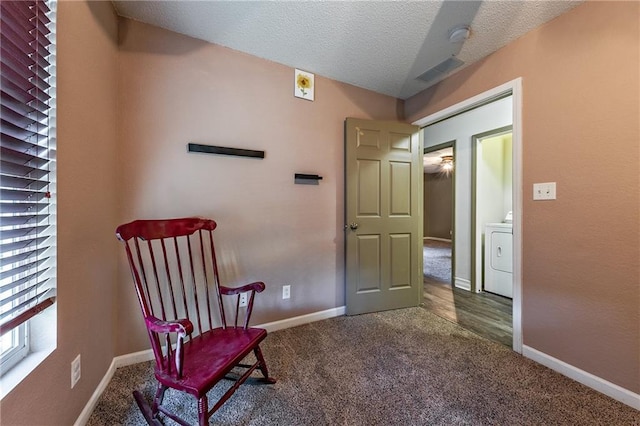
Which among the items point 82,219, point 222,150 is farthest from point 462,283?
point 82,219

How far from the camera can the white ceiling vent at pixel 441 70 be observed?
2146 mm

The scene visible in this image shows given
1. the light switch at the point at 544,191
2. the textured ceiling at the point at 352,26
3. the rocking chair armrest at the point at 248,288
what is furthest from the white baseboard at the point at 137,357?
the textured ceiling at the point at 352,26

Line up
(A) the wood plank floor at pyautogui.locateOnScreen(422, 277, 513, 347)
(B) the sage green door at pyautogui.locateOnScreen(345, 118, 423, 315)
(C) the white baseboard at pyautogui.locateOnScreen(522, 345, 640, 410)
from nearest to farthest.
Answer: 1. (C) the white baseboard at pyautogui.locateOnScreen(522, 345, 640, 410)
2. (A) the wood plank floor at pyautogui.locateOnScreen(422, 277, 513, 347)
3. (B) the sage green door at pyautogui.locateOnScreen(345, 118, 423, 315)

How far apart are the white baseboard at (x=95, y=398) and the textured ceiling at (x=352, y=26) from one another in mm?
2286

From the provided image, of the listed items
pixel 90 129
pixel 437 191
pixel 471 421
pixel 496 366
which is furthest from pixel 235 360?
pixel 437 191

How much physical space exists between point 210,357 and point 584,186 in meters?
2.37

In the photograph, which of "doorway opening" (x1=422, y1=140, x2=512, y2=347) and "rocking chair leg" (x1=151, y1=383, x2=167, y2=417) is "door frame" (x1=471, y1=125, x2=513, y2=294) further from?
"rocking chair leg" (x1=151, y1=383, x2=167, y2=417)

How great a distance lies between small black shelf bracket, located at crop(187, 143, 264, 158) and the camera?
6.02 feet

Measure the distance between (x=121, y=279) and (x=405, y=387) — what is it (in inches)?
76.6

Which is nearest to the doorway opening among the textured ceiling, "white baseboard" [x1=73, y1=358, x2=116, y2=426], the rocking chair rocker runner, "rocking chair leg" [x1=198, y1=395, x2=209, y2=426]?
the textured ceiling

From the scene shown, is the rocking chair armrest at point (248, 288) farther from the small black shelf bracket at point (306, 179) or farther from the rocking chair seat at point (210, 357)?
the small black shelf bracket at point (306, 179)

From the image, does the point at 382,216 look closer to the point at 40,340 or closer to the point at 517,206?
the point at 517,206

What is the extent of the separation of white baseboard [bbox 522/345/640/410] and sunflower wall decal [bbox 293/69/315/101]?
267cm

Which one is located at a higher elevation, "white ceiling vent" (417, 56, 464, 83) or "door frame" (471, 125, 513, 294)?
"white ceiling vent" (417, 56, 464, 83)
